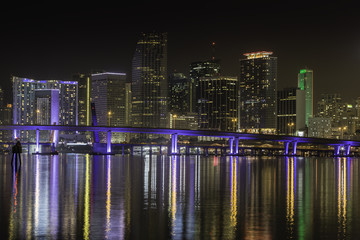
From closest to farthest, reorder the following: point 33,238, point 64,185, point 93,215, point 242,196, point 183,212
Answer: point 33,238 → point 93,215 → point 183,212 → point 242,196 → point 64,185

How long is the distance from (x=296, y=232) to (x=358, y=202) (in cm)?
943

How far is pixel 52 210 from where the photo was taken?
2062 cm

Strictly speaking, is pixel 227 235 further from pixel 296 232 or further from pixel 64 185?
pixel 64 185

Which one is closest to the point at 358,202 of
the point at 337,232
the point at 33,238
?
the point at 337,232

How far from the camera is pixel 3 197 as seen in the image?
24609 millimetres

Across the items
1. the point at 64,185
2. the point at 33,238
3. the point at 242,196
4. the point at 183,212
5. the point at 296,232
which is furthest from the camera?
the point at 64,185

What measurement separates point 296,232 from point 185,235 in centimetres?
338

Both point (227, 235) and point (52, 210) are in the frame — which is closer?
point (227, 235)

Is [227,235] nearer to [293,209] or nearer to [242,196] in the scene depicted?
[293,209]

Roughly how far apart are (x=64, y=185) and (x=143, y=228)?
A: 15704mm

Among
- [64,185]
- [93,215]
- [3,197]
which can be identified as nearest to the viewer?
[93,215]

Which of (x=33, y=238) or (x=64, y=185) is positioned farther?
(x=64, y=185)

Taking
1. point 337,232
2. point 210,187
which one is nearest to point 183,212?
point 337,232

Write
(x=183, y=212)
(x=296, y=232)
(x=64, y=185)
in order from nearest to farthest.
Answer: (x=296, y=232) < (x=183, y=212) < (x=64, y=185)
